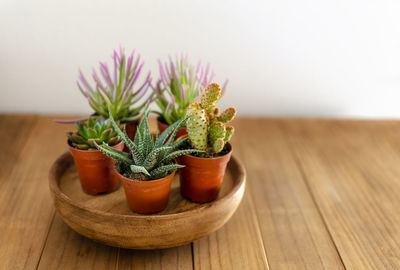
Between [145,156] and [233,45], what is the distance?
0.61 metres

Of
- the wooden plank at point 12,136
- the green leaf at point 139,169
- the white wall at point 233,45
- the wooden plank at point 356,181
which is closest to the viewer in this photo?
the green leaf at point 139,169

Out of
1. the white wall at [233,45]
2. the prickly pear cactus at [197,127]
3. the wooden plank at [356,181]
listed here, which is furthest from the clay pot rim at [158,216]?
the white wall at [233,45]

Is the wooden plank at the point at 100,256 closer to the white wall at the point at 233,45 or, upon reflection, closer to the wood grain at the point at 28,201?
the wood grain at the point at 28,201

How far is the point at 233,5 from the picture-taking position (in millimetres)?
1182

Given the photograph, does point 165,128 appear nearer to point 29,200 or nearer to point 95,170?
point 95,170

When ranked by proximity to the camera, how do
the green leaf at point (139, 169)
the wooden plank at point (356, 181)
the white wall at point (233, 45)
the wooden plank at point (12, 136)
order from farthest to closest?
the white wall at point (233, 45)
the wooden plank at point (12, 136)
the wooden plank at point (356, 181)
the green leaf at point (139, 169)

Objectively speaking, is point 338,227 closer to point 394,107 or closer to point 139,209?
point 139,209

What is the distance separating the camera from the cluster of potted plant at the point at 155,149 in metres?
0.73

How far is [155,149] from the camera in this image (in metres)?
0.71

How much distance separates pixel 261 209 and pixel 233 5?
60cm

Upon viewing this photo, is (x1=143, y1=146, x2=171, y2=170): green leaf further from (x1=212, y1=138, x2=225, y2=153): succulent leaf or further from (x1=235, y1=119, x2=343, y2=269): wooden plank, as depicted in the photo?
(x1=235, y1=119, x2=343, y2=269): wooden plank

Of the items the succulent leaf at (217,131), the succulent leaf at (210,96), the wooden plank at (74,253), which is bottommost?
the wooden plank at (74,253)

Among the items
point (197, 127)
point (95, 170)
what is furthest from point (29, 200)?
point (197, 127)

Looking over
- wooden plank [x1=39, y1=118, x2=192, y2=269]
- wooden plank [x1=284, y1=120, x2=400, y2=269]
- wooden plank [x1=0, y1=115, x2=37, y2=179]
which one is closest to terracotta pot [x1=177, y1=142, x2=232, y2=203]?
wooden plank [x1=39, y1=118, x2=192, y2=269]
